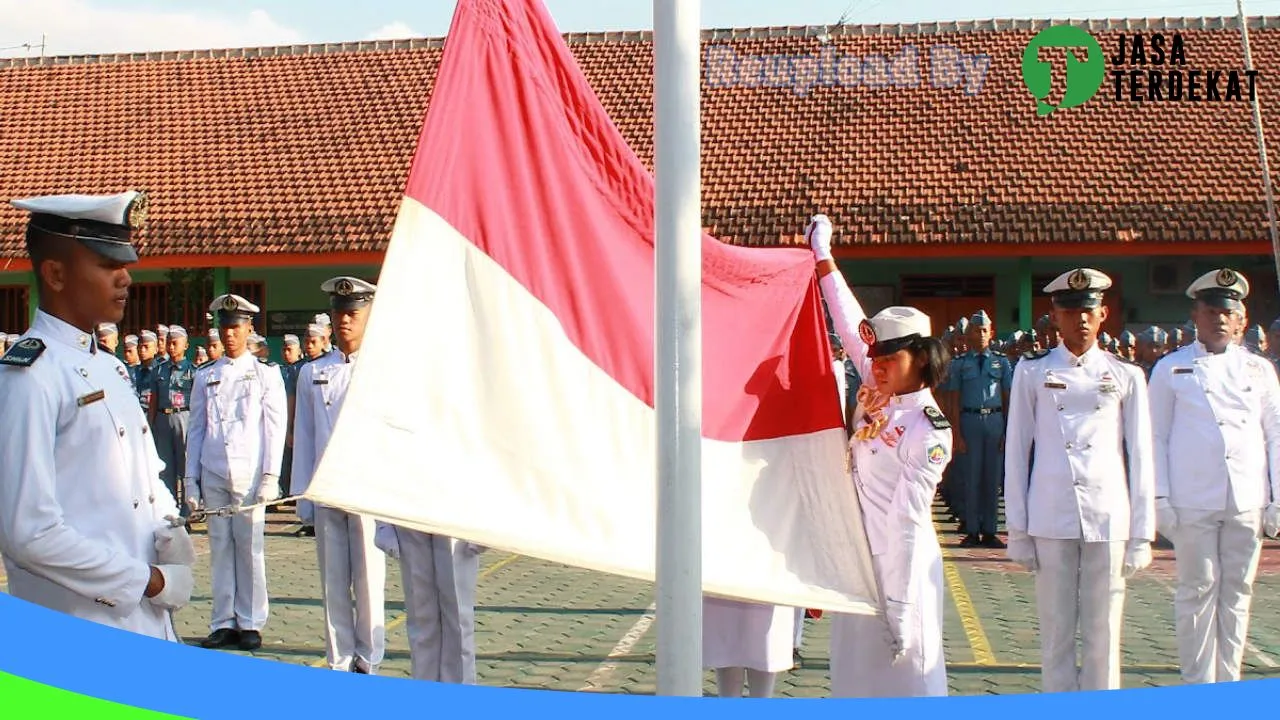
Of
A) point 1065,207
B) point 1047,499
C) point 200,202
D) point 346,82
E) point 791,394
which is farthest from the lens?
point 346,82

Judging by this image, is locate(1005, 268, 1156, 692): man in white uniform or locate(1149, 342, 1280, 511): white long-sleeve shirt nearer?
locate(1005, 268, 1156, 692): man in white uniform

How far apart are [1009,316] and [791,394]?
15316 mm

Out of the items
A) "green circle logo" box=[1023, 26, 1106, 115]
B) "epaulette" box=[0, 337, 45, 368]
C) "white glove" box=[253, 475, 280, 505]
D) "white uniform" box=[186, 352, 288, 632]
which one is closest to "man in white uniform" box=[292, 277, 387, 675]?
"white glove" box=[253, 475, 280, 505]

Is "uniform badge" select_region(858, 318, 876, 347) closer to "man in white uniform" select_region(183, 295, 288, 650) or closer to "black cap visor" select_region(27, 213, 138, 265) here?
"black cap visor" select_region(27, 213, 138, 265)

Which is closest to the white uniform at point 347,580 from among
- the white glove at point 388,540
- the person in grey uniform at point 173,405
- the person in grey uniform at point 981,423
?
the white glove at point 388,540

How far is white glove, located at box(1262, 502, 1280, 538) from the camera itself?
5.95 meters

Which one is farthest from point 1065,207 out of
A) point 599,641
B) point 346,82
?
point 599,641

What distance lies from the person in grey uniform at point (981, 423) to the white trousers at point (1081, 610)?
19.1 feet

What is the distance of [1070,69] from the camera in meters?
22.0

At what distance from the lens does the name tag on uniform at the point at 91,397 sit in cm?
308

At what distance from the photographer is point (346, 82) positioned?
21.7 m

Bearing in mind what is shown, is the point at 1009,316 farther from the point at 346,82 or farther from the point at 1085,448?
the point at 1085,448

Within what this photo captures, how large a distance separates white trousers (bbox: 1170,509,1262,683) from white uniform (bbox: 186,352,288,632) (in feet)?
14.6

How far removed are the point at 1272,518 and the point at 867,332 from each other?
103 inches
